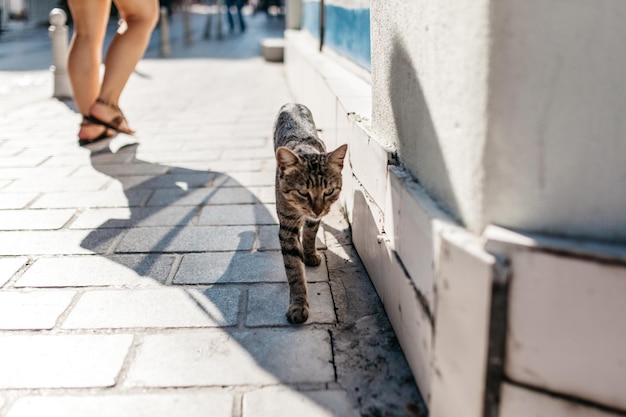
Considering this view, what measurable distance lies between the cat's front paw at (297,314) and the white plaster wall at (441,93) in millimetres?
710

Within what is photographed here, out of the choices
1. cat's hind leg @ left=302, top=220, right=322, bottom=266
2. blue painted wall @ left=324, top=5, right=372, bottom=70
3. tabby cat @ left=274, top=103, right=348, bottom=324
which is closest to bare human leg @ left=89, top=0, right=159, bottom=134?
blue painted wall @ left=324, top=5, right=372, bottom=70

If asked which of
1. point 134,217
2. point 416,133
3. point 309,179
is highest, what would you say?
point 416,133

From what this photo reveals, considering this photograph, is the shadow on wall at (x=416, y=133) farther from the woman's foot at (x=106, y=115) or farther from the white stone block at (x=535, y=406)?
the woman's foot at (x=106, y=115)

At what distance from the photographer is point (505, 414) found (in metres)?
1.61

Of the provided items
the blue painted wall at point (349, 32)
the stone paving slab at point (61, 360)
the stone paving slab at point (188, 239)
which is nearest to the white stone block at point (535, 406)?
the stone paving slab at point (61, 360)

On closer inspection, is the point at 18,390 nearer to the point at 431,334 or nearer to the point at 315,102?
the point at 431,334

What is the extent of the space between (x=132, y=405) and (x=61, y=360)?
1.35 ft

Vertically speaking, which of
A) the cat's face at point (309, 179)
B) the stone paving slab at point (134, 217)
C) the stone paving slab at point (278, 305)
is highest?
the cat's face at point (309, 179)

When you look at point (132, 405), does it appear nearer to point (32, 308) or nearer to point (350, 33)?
point (32, 308)

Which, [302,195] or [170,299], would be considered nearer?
[170,299]

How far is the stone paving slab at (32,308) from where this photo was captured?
7.91ft

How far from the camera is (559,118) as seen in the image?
1.54 meters

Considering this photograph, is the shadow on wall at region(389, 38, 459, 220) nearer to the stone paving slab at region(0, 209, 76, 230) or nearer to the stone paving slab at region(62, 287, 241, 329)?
the stone paving slab at region(62, 287, 241, 329)

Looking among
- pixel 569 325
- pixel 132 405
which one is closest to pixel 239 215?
pixel 132 405
